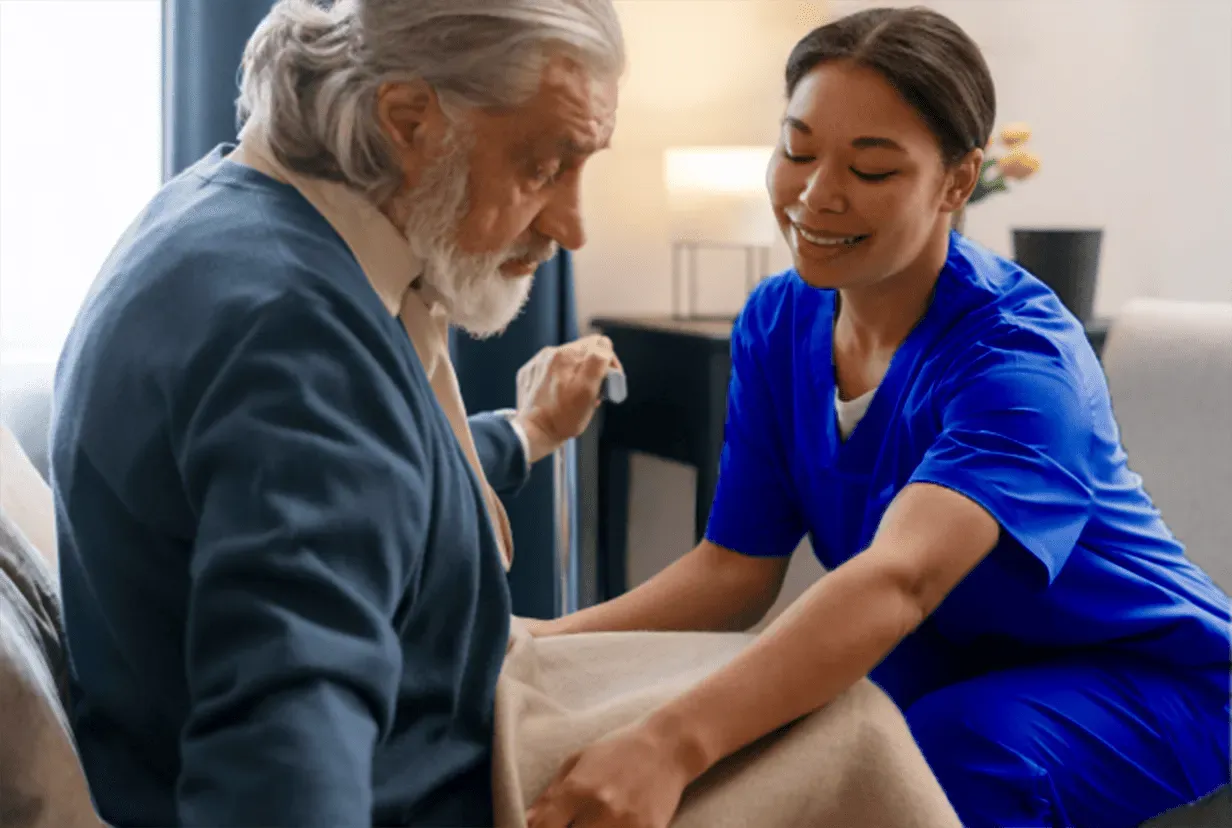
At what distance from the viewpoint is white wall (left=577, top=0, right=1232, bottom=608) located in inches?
108

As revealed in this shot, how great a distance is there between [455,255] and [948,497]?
0.47 meters

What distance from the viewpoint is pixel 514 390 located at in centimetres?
241

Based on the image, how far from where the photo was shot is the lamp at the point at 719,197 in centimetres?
246

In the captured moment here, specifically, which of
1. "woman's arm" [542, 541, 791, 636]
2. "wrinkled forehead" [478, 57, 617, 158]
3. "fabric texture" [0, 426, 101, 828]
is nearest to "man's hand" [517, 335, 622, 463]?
"woman's arm" [542, 541, 791, 636]

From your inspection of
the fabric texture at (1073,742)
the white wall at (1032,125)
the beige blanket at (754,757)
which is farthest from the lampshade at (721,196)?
the beige blanket at (754,757)

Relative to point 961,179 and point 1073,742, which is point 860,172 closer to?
point 961,179

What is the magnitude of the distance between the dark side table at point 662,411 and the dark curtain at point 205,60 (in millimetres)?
891

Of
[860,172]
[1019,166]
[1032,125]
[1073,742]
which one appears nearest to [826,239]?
[860,172]

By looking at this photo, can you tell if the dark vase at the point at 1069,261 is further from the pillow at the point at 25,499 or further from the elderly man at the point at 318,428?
the pillow at the point at 25,499

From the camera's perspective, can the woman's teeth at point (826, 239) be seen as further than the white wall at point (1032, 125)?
No

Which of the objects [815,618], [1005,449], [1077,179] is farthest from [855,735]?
[1077,179]

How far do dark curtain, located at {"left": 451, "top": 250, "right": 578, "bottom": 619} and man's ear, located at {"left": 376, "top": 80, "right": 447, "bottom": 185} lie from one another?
57.2 inches

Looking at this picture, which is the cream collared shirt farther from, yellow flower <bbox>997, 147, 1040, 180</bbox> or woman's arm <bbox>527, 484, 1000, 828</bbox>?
yellow flower <bbox>997, 147, 1040, 180</bbox>

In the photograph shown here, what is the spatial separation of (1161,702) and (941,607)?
0.23 meters
